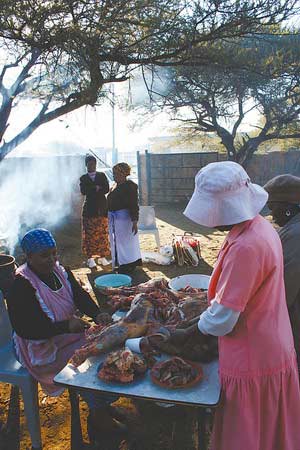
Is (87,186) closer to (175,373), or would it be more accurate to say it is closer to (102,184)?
(102,184)

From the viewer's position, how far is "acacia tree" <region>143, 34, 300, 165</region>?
5.39 m

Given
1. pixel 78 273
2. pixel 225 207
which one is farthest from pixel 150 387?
pixel 78 273

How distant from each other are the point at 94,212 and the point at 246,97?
732 centimetres

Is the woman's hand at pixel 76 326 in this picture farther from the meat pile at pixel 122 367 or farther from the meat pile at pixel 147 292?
the meat pile at pixel 122 367

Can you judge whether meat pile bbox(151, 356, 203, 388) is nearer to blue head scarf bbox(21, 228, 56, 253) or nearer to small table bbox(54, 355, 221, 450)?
small table bbox(54, 355, 221, 450)

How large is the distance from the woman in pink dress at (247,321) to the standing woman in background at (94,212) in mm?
5006

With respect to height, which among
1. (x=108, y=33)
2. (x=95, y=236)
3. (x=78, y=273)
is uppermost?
(x=108, y=33)

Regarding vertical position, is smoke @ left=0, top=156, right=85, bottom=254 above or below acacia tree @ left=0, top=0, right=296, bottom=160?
below

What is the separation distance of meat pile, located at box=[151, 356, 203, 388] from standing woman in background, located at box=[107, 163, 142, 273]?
13.8 feet

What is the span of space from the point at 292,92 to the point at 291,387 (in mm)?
11063

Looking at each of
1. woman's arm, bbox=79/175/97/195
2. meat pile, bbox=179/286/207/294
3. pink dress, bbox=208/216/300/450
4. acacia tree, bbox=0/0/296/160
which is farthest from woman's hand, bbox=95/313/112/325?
woman's arm, bbox=79/175/97/195

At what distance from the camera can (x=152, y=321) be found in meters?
2.49

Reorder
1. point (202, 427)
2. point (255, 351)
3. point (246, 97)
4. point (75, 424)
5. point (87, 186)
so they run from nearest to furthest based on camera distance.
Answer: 1. point (255, 351)
2. point (202, 427)
3. point (75, 424)
4. point (87, 186)
5. point (246, 97)

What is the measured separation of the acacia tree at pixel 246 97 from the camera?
17.7 ft
